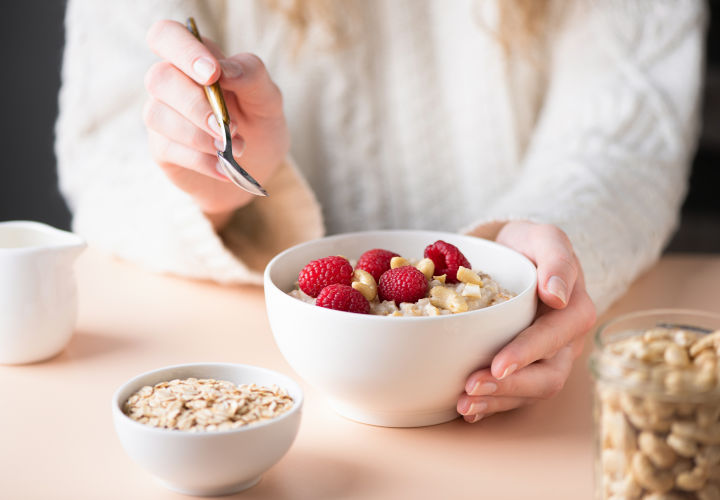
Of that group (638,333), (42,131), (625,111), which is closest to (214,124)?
(638,333)

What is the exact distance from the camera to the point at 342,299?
0.66 meters

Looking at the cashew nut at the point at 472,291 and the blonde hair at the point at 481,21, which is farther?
the blonde hair at the point at 481,21

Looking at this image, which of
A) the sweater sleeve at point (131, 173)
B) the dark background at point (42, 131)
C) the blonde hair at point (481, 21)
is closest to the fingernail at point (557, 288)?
the sweater sleeve at point (131, 173)

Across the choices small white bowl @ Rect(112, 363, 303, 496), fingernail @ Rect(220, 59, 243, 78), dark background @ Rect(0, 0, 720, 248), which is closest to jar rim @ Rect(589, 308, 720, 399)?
small white bowl @ Rect(112, 363, 303, 496)

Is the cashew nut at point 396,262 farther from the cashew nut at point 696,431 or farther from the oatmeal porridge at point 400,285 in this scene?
the cashew nut at point 696,431

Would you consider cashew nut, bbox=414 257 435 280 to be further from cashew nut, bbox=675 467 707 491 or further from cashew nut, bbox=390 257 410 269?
cashew nut, bbox=675 467 707 491

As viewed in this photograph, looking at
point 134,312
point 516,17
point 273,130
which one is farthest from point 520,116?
point 134,312

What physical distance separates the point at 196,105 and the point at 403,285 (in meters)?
0.30

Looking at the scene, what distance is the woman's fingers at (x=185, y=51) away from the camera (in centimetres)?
78

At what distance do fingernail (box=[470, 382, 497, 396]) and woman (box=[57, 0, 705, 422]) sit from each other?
0.26 m

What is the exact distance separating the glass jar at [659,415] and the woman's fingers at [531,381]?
14 cm

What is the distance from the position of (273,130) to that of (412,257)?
0.97 feet

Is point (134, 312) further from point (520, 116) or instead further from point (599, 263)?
point (520, 116)

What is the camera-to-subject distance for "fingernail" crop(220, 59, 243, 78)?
0.82m
